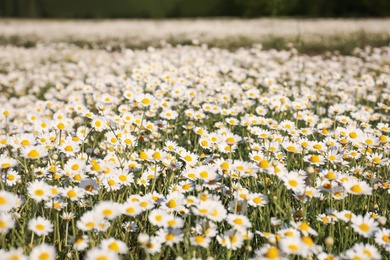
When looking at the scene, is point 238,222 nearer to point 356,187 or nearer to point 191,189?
point 191,189

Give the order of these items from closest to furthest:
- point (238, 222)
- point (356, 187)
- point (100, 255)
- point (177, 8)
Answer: point (100, 255) → point (238, 222) → point (356, 187) → point (177, 8)

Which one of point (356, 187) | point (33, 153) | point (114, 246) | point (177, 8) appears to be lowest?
point (114, 246)

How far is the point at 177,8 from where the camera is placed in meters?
39.2

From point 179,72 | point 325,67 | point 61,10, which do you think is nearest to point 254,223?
point 179,72

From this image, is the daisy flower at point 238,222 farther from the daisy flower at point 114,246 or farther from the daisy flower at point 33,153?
the daisy flower at point 33,153

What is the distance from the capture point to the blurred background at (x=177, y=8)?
91.4 feet

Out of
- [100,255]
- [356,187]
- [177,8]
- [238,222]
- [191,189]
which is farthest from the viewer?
[177,8]

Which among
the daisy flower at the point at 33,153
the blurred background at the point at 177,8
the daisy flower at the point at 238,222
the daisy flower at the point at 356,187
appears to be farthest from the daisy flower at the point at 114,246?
the blurred background at the point at 177,8

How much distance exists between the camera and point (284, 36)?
37.8ft

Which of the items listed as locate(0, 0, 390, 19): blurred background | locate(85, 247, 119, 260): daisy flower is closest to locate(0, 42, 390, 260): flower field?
locate(85, 247, 119, 260): daisy flower

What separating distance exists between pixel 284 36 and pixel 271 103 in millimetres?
9451

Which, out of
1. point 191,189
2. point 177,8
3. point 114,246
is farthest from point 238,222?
→ point 177,8

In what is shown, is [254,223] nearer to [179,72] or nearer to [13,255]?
[13,255]

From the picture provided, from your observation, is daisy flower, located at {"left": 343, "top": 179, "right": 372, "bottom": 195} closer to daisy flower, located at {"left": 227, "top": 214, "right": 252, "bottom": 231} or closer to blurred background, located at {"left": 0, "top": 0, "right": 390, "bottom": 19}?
daisy flower, located at {"left": 227, "top": 214, "right": 252, "bottom": 231}
